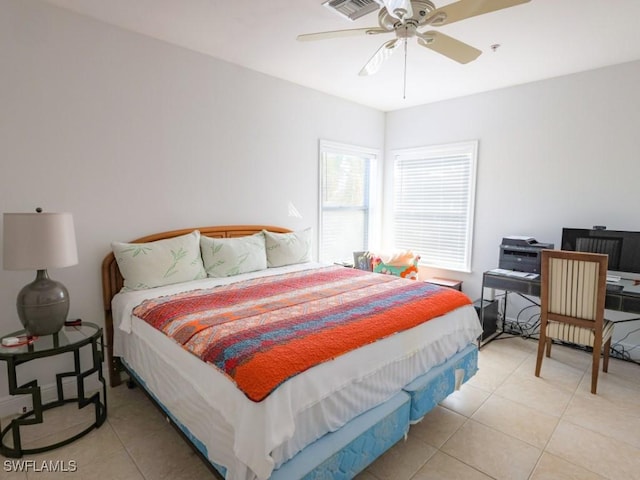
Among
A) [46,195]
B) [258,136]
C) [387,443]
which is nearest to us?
[387,443]

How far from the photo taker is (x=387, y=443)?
1.72 meters

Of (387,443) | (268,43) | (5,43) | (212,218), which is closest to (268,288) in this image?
(212,218)

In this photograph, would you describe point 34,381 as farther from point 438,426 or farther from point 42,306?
point 438,426

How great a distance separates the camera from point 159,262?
2516 mm

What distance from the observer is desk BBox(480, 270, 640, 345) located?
98.3 inches

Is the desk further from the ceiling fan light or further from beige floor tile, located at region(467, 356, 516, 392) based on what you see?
the ceiling fan light

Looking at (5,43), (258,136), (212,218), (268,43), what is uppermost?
(268,43)

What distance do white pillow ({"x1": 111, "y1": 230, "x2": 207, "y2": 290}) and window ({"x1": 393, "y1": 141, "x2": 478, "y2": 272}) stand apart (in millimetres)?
2833

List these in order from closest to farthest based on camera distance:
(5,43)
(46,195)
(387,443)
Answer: (387,443) < (5,43) < (46,195)

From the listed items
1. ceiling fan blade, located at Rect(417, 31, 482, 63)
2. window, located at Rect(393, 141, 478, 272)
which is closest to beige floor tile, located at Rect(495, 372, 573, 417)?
window, located at Rect(393, 141, 478, 272)

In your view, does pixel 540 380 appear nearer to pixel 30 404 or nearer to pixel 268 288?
pixel 268 288

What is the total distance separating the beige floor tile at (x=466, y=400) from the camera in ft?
7.58

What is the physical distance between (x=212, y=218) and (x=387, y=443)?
2.25 meters

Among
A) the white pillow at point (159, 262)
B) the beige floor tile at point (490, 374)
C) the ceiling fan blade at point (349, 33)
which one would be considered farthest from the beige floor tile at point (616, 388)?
the white pillow at point (159, 262)
